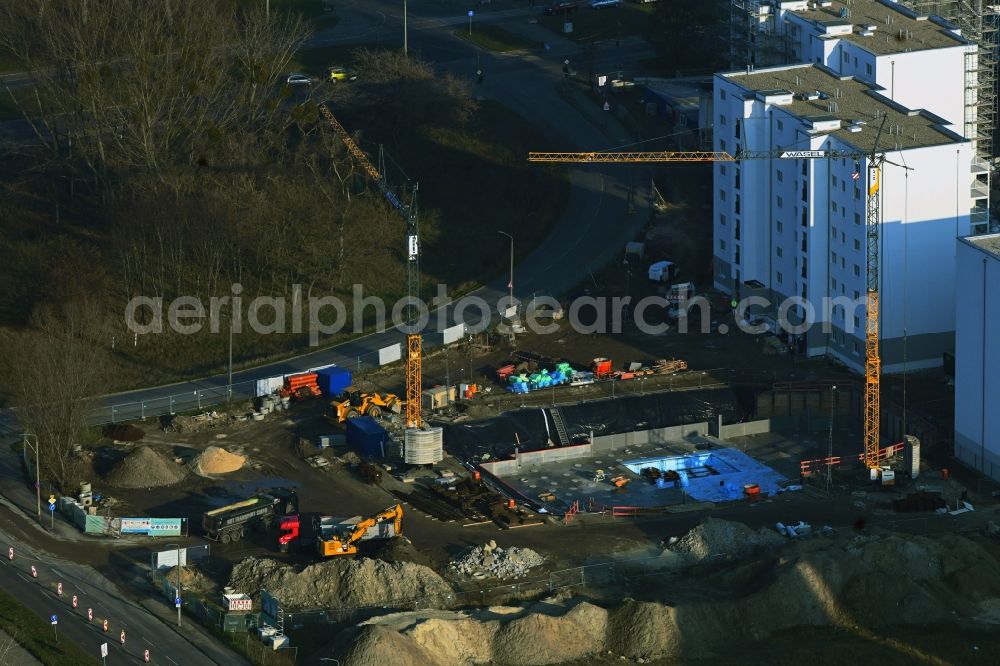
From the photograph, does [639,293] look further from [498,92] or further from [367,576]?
[367,576]

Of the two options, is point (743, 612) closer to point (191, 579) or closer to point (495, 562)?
point (495, 562)

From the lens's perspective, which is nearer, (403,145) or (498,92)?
(403,145)

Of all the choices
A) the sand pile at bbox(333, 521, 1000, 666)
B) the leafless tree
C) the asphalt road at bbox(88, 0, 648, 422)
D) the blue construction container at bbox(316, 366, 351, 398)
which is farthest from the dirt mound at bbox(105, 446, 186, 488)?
the sand pile at bbox(333, 521, 1000, 666)

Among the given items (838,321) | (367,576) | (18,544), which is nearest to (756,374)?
(838,321)

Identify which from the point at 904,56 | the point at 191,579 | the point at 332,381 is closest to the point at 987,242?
the point at 904,56

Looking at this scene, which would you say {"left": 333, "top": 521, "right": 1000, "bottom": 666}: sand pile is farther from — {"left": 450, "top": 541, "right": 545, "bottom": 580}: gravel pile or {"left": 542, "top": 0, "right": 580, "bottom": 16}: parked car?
{"left": 542, "top": 0, "right": 580, "bottom": 16}: parked car

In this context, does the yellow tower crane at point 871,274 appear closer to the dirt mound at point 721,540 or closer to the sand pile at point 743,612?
the dirt mound at point 721,540
